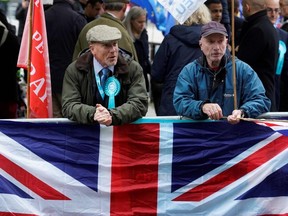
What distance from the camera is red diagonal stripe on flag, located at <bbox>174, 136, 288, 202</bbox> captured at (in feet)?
22.8

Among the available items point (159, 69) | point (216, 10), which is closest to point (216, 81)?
point (159, 69)

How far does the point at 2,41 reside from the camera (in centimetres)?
902

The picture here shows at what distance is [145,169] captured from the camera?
6.95m

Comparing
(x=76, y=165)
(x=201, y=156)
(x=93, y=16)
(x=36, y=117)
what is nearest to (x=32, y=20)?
(x=36, y=117)

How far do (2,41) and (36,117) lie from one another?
5.42ft

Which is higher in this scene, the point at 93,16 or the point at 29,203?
the point at 93,16

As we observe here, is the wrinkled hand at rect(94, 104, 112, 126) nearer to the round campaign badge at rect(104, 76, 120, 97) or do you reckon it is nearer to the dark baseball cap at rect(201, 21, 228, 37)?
the round campaign badge at rect(104, 76, 120, 97)

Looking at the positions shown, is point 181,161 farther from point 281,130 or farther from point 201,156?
point 281,130

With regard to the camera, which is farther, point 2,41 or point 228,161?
point 2,41

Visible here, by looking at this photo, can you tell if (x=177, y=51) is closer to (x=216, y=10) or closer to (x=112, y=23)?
(x=112, y=23)

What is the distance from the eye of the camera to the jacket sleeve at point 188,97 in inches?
272

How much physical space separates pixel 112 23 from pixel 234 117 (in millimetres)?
2292

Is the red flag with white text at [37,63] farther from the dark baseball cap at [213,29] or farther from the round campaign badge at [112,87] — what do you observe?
the dark baseball cap at [213,29]

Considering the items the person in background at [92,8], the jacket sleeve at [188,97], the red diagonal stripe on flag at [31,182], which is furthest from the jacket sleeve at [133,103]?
the person in background at [92,8]
